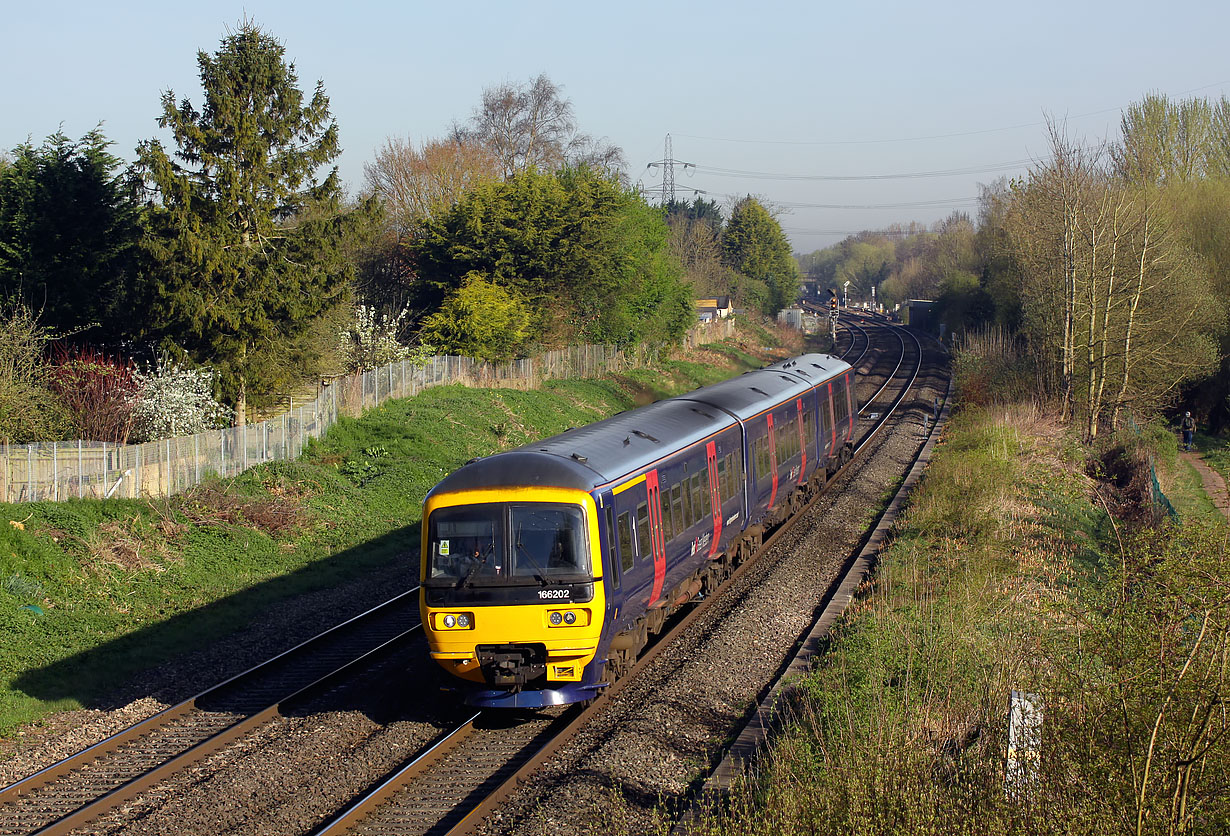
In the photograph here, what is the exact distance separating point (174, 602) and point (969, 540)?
12476 millimetres

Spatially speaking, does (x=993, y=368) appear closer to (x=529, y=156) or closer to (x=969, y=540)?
(x=969, y=540)

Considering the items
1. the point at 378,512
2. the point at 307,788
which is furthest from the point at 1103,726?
the point at 378,512

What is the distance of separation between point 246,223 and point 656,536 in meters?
16.0

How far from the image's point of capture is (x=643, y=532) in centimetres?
1134

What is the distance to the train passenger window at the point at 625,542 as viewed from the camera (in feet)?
34.7

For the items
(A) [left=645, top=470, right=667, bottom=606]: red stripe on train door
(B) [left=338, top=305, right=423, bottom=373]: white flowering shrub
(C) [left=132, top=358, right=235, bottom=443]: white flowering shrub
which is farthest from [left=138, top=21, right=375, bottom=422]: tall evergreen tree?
(A) [left=645, top=470, right=667, bottom=606]: red stripe on train door

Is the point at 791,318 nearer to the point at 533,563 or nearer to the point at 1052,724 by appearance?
the point at 533,563

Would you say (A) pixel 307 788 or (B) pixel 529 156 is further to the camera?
(B) pixel 529 156

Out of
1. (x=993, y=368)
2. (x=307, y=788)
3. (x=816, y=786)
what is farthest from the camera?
(x=993, y=368)

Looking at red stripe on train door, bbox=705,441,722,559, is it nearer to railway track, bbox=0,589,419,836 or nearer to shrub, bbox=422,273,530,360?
railway track, bbox=0,589,419,836

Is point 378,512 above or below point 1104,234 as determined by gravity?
below

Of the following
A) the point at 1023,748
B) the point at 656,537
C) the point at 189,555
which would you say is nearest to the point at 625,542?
the point at 656,537

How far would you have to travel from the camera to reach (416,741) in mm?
9805

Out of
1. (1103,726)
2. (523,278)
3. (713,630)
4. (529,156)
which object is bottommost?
(713,630)
